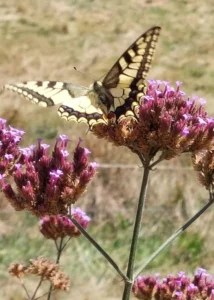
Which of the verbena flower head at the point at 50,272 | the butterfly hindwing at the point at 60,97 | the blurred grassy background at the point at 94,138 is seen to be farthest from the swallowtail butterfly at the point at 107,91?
the blurred grassy background at the point at 94,138

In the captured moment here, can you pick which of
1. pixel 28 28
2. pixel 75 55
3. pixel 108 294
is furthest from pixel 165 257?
pixel 28 28

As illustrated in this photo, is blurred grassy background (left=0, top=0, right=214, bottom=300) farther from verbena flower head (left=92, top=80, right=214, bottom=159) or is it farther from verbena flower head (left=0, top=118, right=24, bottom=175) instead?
verbena flower head (left=92, top=80, right=214, bottom=159)

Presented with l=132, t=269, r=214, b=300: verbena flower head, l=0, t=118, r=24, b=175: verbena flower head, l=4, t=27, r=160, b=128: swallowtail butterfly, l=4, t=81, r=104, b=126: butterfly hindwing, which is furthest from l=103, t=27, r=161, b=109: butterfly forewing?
l=132, t=269, r=214, b=300: verbena flower head

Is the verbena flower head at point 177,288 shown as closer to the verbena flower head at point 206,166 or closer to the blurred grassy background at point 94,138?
the verbena flower head at point 206,166

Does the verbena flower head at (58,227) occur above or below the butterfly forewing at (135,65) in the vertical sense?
below

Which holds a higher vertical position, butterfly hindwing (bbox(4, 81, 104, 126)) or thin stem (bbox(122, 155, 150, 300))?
butterfly hindwing (bbox(4, 81, 104, 126))

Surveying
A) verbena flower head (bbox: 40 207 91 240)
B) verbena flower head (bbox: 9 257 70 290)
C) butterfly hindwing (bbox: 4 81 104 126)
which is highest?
butterfly hindwing (bbox: 4 81 104 126)

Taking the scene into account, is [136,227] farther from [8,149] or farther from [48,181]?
[8,149]
